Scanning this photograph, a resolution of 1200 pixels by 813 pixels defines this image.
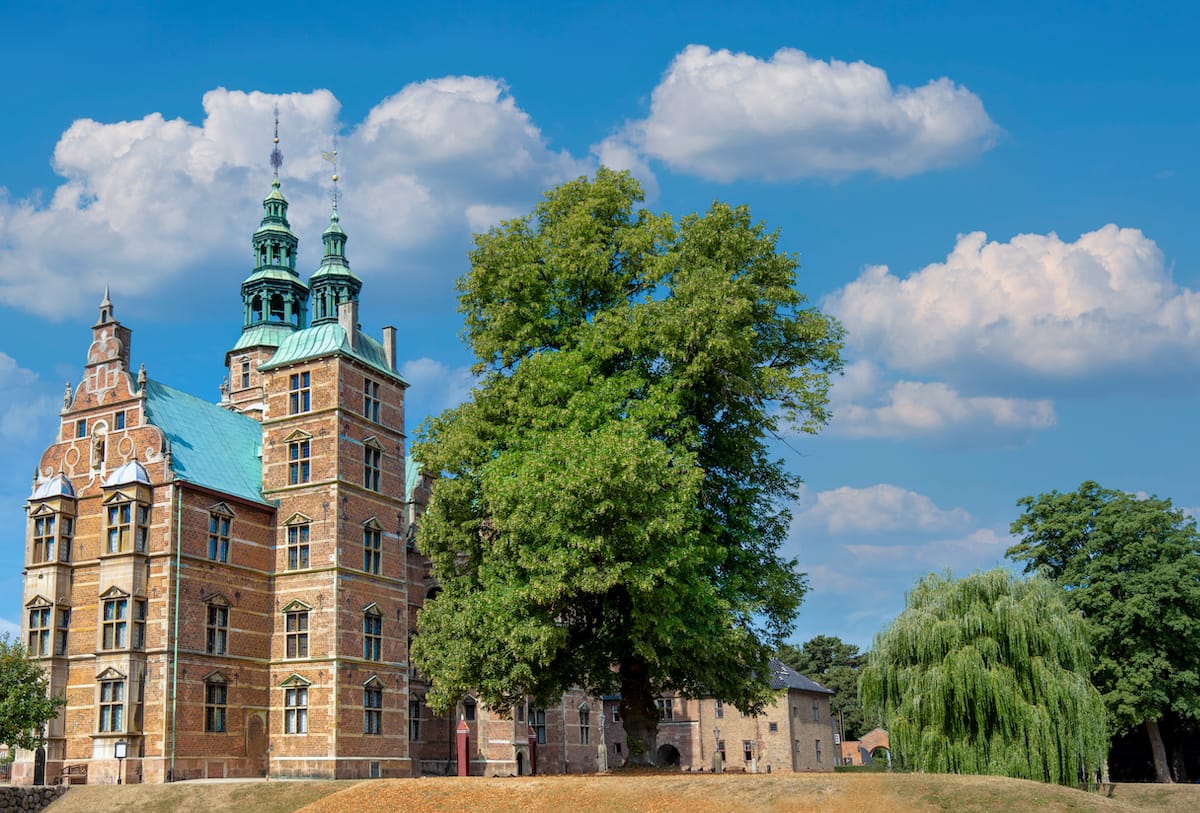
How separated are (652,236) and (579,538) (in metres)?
10.5

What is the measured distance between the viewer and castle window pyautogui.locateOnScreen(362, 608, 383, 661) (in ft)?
141

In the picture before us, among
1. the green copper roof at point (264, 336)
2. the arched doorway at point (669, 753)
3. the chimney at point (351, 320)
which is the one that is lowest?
the arched doorway at point (669, 753)

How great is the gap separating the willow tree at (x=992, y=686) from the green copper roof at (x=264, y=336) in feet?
134

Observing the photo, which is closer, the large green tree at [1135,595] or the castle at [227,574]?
the castle at [227,574]

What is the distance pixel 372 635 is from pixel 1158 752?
3847 centimetres

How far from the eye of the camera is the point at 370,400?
46.1 m

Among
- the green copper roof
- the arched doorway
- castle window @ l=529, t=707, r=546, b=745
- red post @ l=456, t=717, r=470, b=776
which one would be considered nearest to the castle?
red post @ l=456, t=717, r=470, b=776

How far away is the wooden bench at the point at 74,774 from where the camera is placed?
38.2 meters

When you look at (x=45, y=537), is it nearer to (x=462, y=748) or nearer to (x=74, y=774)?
(x=74, y=774)

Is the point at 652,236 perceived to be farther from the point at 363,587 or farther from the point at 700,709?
the point at 700,709

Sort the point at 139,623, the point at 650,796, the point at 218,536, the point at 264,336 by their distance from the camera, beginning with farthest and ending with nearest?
the point at 264,336 < the point at 218,536 < the point at 139,623 < the point at 650,796

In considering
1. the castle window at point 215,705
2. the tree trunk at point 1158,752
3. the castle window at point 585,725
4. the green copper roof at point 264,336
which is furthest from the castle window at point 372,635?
the tree trunk at point 1158,752

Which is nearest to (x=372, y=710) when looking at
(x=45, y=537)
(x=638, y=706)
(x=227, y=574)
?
(x=227, y=574)

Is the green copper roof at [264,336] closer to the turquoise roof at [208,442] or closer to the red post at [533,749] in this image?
the turquoise roof at [208,442]
